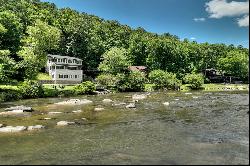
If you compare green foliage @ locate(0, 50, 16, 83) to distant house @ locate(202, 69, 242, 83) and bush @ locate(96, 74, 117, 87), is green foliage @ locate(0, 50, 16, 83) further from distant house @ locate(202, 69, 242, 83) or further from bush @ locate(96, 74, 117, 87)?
distant house @ locate(202, 69, 242, 83)

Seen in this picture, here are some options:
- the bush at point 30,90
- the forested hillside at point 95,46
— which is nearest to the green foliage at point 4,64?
the bush at point 30,90

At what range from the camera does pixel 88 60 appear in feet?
433

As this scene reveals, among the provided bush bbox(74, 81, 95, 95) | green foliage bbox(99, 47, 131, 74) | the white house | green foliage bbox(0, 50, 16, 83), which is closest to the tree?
green foliage bbox(0, 50, 16, 83)

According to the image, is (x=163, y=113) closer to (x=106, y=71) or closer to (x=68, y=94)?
(x=68, y=94)

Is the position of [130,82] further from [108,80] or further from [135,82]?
[108,80]

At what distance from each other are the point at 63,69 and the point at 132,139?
81225mm

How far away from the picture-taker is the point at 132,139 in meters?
32.1

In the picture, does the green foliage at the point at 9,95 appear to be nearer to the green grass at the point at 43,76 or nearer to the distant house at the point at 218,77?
the green grass at the point at 43,76

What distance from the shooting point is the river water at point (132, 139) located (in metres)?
24.2

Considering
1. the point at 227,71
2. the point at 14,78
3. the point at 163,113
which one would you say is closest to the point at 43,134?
the point at 163,113

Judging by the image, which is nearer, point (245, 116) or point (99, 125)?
point (99, 125)

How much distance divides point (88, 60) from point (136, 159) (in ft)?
358

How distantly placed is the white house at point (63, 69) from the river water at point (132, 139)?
2351 inches

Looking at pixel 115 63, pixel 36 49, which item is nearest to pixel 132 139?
pixel 36 49
